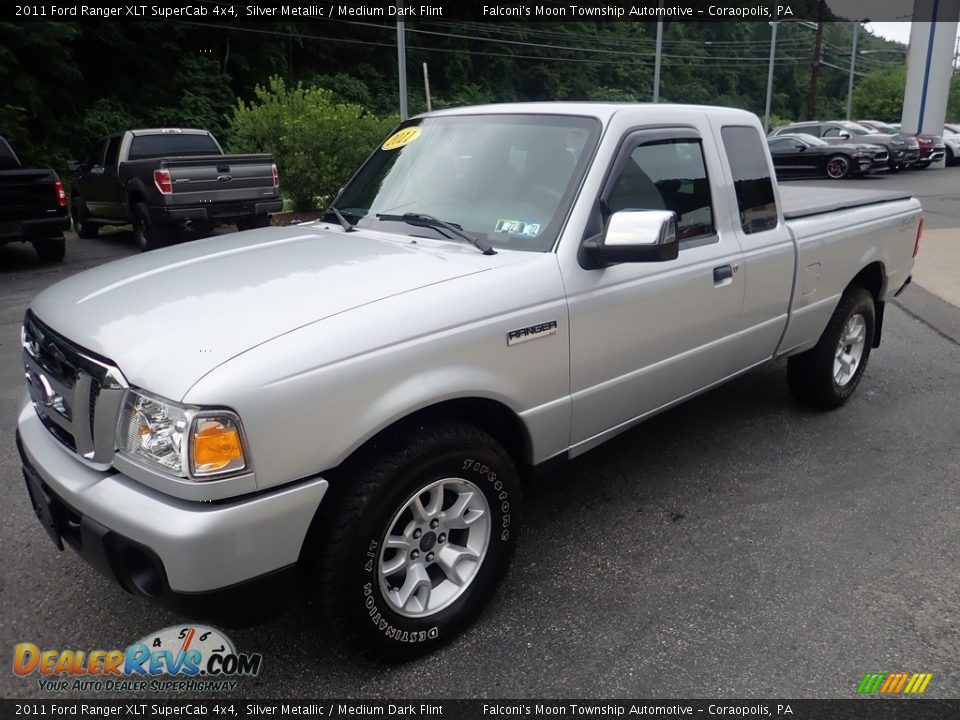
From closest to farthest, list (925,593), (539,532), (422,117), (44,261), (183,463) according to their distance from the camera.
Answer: (183,463), (925,593), (539,532), (422,117), (44,261)

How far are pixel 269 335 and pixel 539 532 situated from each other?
1803 mm

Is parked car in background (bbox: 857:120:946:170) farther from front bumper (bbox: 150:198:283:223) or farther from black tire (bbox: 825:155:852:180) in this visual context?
front bumper (bbox: 150:198:283:223)

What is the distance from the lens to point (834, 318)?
473 centimetres

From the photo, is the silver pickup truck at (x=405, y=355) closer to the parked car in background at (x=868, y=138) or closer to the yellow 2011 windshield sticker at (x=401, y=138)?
the yellow 2011 windshield sticker at (x=401, y=138)

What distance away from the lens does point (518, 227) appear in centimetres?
308

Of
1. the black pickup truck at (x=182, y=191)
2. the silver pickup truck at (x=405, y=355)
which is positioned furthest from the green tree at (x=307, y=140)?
the silver pickup truck at (x=405, y=355)

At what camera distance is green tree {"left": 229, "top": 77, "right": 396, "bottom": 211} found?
1462 cm

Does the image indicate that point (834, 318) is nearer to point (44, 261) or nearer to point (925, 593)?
point (925, 593)

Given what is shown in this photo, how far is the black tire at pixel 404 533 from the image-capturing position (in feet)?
7.70

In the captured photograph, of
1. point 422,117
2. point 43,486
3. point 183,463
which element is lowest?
point 43,486

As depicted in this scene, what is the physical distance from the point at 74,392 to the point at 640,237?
1.96 meters

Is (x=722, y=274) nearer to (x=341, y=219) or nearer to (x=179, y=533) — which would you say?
(x=341, y=219)

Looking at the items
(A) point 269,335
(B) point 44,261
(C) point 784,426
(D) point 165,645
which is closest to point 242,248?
(A) point 269,335

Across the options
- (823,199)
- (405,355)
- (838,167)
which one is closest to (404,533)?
(405,355)
